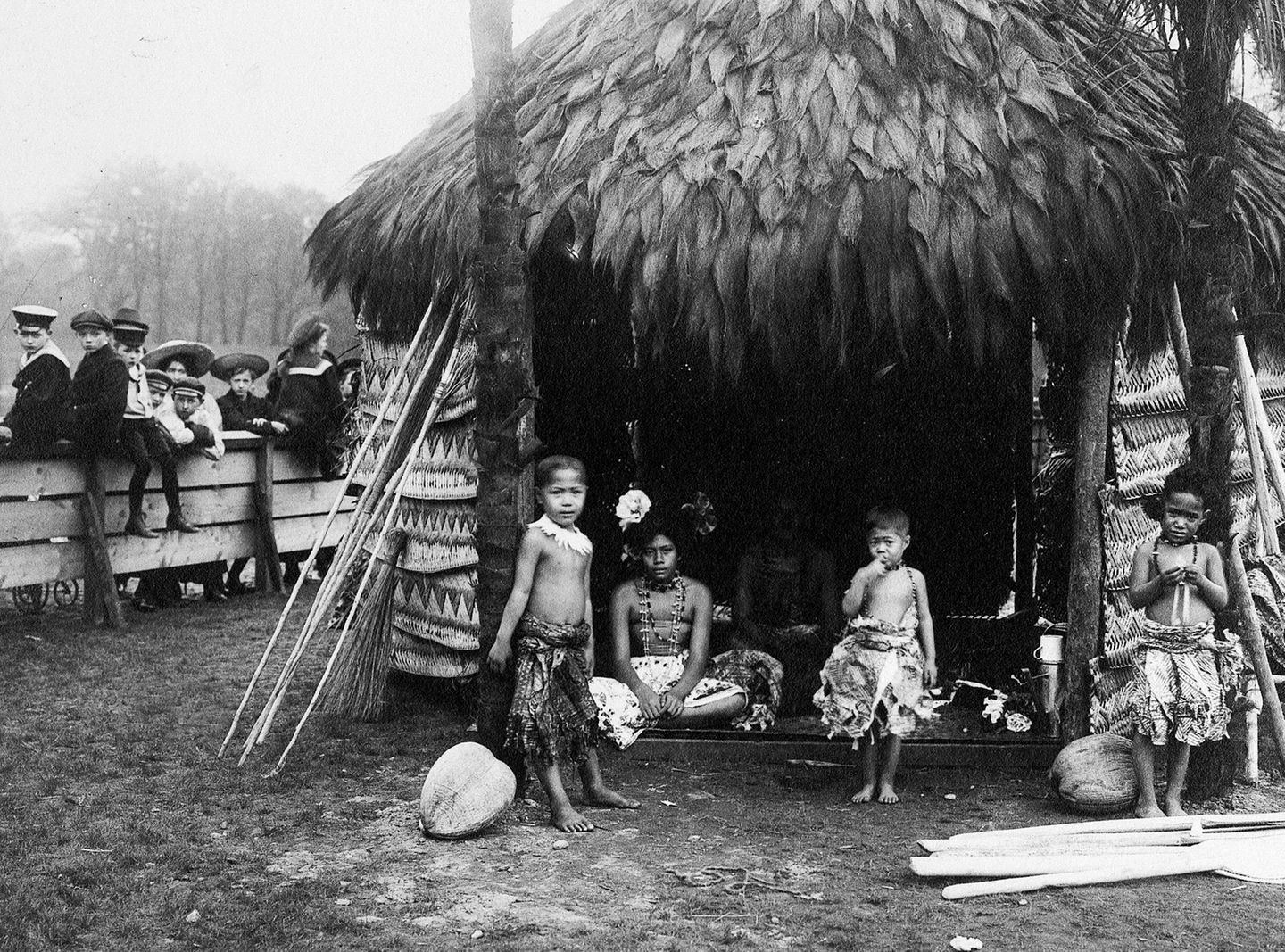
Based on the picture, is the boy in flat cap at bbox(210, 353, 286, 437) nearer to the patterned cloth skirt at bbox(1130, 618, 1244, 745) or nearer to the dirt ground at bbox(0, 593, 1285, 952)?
the dirt ground at bbox(0, 593, 1285, 952)

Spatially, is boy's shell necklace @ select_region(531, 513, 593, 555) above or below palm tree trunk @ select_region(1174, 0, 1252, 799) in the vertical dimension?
below

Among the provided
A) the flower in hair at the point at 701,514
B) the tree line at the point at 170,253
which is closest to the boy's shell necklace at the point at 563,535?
the flower in hair at the point at 701,514

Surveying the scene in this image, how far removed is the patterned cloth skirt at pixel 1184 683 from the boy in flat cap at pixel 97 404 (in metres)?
7.63

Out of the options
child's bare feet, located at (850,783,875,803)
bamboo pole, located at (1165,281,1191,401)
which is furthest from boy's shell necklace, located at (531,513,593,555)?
bamboo pole, located at (1165,281,1191,401)

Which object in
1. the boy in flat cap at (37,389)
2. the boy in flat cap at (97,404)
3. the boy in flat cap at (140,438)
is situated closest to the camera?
the boy in flat cap at (37,389)

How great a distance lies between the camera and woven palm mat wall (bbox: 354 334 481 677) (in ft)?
23.5

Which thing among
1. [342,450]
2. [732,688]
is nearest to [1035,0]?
[732,688]

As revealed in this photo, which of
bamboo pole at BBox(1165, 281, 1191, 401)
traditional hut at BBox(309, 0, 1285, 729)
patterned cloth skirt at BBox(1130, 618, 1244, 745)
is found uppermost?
traditional hut at BBox(309, 0, 1285, 729)

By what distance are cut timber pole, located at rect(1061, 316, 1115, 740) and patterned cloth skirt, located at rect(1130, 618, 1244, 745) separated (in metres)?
0.77

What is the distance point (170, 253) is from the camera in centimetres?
2269

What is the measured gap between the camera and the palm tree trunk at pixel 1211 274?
5363mm

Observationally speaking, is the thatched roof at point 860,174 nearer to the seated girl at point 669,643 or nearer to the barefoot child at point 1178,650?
the barefoot child at point 1178,650

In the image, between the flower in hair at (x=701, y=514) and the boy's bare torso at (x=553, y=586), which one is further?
the flower in hair at (x=701, y=514)

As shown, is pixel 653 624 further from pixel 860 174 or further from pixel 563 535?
pixel 860 174
